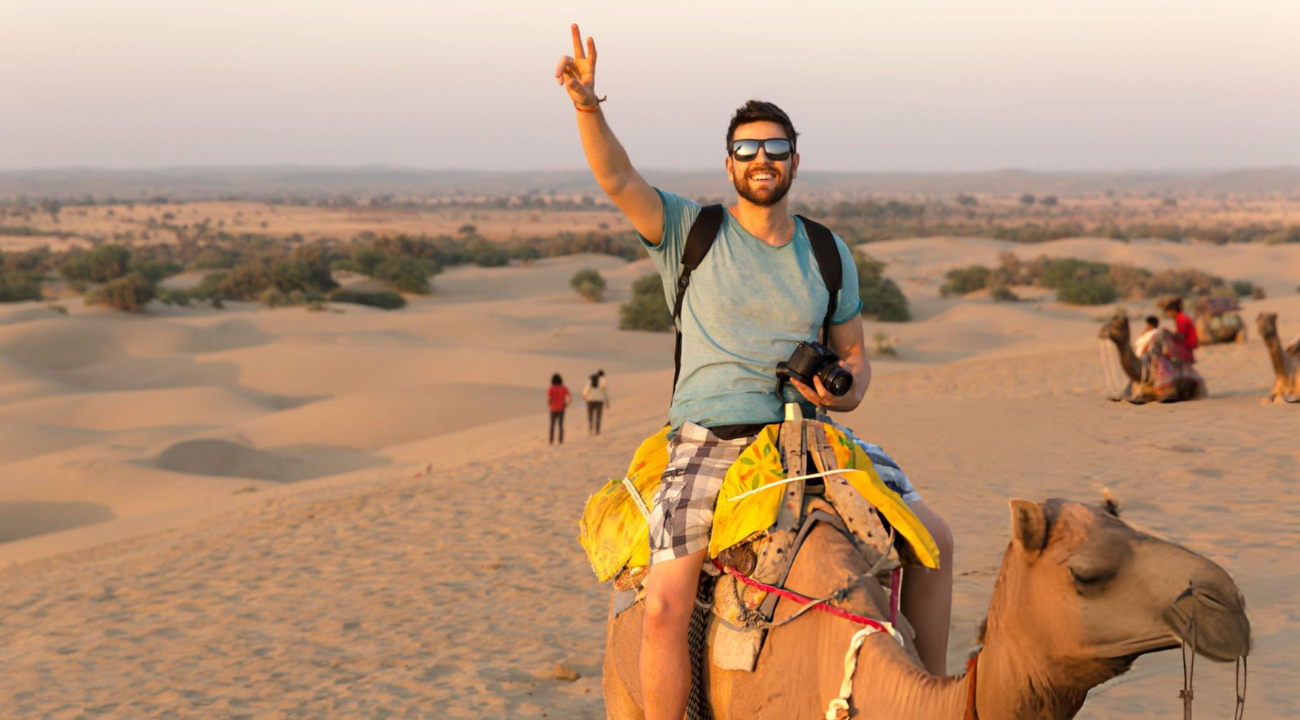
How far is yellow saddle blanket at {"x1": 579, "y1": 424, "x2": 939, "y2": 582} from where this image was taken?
140 inches

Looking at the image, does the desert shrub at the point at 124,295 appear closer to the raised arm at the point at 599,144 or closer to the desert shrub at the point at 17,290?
the desert shrub at the point at 17,290

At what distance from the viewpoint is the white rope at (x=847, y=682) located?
3145mm

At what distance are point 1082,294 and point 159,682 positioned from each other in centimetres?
3777

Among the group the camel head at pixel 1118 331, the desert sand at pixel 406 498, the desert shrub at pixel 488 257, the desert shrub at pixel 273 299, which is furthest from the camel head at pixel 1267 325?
the desert shrub at pixel 488 257

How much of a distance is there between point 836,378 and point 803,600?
2.25 ft

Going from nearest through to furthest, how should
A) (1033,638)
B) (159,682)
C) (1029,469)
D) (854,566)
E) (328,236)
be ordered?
(1033,638)
(854,566)
(159,682)
(1029,469)
(328,236)

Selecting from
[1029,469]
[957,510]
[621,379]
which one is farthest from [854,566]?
[621,379]

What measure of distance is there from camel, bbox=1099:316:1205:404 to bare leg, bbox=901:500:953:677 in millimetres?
13176

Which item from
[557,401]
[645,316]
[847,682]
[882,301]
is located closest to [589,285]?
[645,316]

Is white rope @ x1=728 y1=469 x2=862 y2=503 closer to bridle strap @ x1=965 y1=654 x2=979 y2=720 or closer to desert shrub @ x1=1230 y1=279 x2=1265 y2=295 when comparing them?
bridle strap @ x1=965 y1=654 x2=979 y2=720

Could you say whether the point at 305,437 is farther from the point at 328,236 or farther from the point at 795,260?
the point at 328,236

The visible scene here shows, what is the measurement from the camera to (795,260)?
3.99 meters

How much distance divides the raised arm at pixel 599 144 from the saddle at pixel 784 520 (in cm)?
86

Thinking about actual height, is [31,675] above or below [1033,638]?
below
